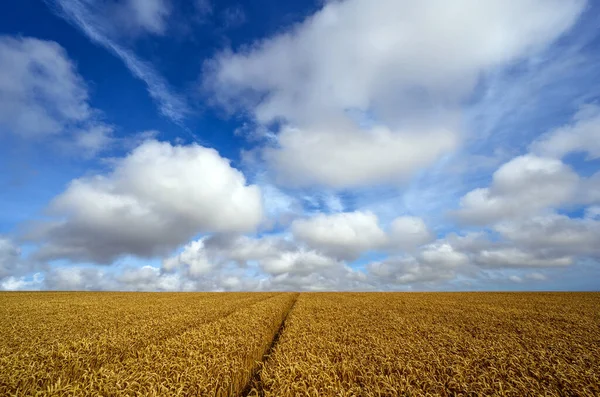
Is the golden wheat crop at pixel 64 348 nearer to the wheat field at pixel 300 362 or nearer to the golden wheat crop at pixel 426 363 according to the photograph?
the wheat field at pixel 300 362

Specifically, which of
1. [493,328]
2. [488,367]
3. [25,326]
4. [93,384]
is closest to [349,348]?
[488,367]

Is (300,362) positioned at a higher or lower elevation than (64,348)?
lower

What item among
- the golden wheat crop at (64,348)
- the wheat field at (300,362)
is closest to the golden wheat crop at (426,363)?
the wheat field at (300,362)

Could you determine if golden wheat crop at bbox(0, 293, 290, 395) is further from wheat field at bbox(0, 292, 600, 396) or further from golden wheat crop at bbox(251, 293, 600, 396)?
golden wheat crop at bbox(251, 293, 600, 396)

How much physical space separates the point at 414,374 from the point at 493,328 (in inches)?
465

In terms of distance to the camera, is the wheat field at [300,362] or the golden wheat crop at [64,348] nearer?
the wheat field at [300,362]

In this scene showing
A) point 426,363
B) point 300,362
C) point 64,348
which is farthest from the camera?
point 64,348

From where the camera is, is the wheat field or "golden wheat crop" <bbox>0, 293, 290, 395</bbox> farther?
"golden wheat crop" <bbox>0, 293, 290, 395</bbox>

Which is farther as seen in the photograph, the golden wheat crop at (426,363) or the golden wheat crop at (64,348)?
the golden wheat crop at (64,348)

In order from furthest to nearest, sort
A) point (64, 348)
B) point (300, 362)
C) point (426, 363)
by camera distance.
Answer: point (64, 348)
point (426, 363)
point (300, 362)

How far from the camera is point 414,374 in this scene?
8273mm

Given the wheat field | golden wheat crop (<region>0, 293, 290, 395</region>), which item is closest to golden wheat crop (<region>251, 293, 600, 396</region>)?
the wheat field

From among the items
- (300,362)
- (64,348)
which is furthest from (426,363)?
(64,348)

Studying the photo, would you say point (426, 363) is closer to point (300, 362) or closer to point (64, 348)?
point (300, 362)
